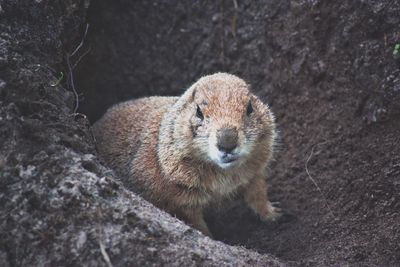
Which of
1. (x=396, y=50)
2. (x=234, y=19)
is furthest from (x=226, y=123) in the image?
(x=234, y=19)

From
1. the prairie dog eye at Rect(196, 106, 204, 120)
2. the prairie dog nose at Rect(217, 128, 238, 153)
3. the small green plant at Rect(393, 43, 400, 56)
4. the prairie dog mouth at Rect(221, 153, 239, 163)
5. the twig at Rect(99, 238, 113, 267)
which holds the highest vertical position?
the small green plant at Rect(393, 43, 400, 56)

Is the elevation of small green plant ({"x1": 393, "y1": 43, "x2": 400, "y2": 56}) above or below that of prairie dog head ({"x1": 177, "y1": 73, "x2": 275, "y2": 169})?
above

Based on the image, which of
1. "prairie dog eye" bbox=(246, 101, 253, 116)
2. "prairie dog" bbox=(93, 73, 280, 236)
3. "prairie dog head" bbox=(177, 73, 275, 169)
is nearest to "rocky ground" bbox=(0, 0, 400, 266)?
"prairie dog" bbox=(93, 73, 280, 236)

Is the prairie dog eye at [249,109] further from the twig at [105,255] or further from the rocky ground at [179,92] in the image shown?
the twig at [105,255]

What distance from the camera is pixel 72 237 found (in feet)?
12.5

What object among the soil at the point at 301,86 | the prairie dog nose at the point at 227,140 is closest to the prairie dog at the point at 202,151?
the prairie dog nose at the point at 227,140

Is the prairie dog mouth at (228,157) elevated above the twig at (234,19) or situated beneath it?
situated beneath

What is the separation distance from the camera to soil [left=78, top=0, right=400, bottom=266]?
5.28 m

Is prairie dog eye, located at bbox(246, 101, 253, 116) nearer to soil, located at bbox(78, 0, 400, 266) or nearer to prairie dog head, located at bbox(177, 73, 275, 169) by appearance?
prairie dog head, located at bbox(177, 73, 275, 169)

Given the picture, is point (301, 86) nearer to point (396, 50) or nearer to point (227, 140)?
point (396, 50)

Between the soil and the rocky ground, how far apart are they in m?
0.01

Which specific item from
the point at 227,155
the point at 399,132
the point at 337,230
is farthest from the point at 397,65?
the point at 227,155

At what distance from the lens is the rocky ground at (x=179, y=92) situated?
390 centimetres

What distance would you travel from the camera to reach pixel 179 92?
7816 millimetres
